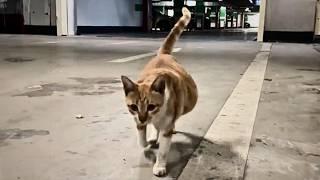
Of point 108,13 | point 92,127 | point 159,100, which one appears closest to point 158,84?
point 159,100

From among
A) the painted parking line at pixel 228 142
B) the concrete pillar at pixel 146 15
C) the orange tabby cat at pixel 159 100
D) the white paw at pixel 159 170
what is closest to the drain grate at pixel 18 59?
the painted parking line at pixel 228 142

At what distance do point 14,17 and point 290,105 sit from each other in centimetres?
1276

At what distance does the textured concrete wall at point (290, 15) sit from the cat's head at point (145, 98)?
980 cm

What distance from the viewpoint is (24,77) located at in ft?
12.7

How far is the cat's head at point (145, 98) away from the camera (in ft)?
4.54

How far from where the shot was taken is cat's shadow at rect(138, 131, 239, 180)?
5.05 ft

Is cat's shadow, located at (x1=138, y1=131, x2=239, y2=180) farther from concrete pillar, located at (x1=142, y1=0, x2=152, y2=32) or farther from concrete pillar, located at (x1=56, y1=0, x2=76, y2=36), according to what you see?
concrete pillar, located at (x1=142, y1=0, x2=152, y2=32)

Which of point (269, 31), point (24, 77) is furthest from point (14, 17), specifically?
point (24, 77)

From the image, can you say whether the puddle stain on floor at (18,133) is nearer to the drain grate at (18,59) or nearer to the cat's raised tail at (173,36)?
the cat's raised tail at (173,36)

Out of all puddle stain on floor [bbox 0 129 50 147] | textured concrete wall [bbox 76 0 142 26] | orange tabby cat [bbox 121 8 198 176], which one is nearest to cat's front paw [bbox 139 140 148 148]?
orange tabby cat [bbox 121 8 198 176]

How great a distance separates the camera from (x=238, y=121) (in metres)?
2.34

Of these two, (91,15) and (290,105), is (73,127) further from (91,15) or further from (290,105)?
(91,15)

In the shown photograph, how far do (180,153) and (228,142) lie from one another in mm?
304

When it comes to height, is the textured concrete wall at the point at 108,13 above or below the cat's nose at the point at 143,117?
above
